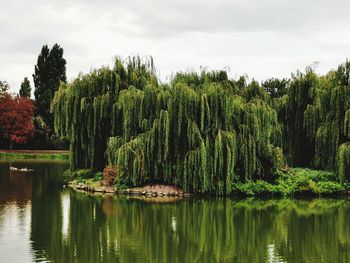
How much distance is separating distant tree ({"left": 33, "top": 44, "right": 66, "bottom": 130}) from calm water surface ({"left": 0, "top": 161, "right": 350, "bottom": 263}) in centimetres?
3553

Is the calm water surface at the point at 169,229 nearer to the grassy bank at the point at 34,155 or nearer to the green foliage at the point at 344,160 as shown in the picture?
the green foliage at the point at 344,160

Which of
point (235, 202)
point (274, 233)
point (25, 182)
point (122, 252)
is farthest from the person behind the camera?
point (25, 182)

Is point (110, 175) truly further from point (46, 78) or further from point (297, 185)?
point (46, 78)

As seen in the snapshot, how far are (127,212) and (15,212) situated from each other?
13.9 feet

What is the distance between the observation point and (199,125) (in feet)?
84.7

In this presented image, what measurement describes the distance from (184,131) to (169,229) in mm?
8552

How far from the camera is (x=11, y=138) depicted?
57.5 m

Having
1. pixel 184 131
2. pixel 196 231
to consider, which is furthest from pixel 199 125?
pixel 196 231

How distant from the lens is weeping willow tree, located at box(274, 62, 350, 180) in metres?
28.2

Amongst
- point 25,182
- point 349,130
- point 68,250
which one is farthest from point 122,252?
point 25,182

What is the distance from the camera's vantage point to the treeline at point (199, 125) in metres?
25.5

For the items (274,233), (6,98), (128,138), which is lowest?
(274,233)

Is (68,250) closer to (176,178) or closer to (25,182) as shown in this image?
(176,178)

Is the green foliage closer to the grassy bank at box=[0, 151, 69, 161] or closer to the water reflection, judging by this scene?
the water reflection
